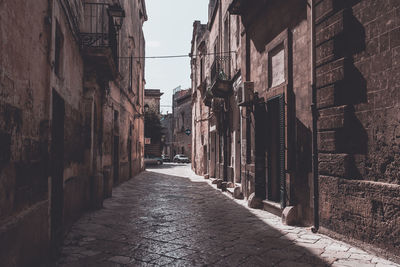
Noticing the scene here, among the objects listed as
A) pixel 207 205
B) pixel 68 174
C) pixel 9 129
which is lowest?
pixel 207 205

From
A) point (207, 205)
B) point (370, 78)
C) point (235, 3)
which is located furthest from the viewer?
point (235, 3)

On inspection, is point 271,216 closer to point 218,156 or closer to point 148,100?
point 218,156

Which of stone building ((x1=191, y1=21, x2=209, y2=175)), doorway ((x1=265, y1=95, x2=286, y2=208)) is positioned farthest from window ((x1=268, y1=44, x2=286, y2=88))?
stone building ((x1=191, y1=21, x2=209, y2=175))

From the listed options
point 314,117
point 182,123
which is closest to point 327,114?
point 314,117

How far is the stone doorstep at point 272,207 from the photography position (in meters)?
6.86

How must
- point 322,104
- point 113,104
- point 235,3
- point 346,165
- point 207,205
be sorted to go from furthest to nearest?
1. point 113,104
2. point 235,3
3. point 207,205
4. point 322,104
5. point 346,165

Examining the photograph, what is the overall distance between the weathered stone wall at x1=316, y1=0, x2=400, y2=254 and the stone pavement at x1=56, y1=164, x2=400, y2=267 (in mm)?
442

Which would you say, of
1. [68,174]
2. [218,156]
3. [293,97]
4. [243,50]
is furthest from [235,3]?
[218,156]

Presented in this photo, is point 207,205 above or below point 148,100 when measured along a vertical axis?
below

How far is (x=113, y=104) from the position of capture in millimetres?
11219

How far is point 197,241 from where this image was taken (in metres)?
4.88

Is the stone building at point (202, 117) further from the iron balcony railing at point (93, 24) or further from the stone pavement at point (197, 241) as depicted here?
the stone pavement at point (197, 241)

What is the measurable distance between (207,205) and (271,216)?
196 cm

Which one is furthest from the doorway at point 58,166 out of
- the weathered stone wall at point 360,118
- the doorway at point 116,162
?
the doorway at point 116,162
